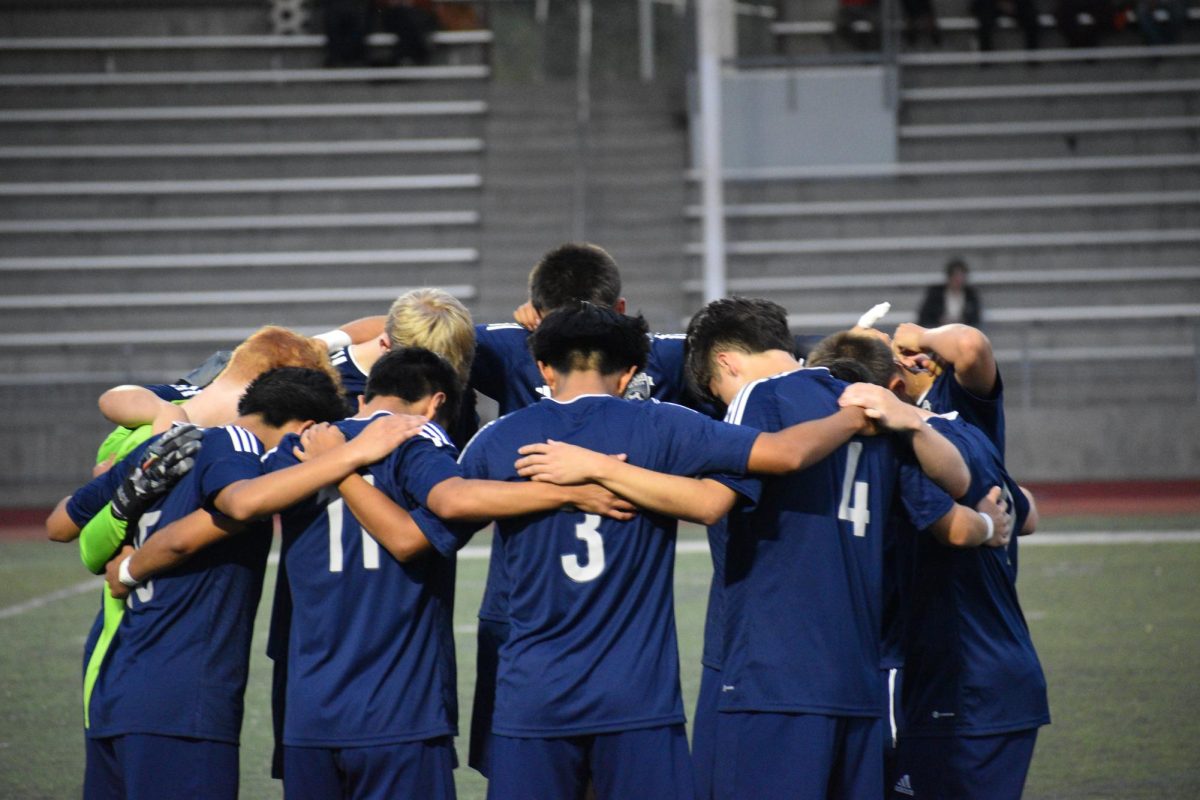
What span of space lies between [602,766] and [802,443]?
0.85 meters

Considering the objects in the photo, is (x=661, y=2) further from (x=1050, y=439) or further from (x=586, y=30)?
(x=1050, y=439)

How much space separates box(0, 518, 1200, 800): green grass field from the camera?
19.5ft

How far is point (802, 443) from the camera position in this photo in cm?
345

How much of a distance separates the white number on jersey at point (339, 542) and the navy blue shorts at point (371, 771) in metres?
0.42

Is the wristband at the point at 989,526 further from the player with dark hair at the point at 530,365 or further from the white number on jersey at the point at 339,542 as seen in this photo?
the white number on jersey at the point at 339,542

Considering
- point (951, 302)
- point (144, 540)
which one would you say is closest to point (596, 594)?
point (144, 540)

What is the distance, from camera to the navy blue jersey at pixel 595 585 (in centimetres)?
339

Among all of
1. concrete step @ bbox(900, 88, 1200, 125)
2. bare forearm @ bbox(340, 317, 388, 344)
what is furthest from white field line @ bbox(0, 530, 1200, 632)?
concrete step @ bbox(900, 88, 1200, 125)

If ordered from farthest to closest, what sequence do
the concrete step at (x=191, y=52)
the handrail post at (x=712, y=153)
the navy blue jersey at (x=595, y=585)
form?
the concrete step at (x=191, y=52) → the handrail post at (x=712, y=153) → the navy blue jersey at (x=595, y=585)

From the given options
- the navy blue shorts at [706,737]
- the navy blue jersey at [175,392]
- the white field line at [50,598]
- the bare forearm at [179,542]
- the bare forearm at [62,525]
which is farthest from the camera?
the white field line at [50,598]

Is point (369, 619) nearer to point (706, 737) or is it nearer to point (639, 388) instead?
point (706, 737)

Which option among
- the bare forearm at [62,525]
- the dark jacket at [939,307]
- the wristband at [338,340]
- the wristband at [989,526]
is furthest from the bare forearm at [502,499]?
the dark jacket at [939,307]

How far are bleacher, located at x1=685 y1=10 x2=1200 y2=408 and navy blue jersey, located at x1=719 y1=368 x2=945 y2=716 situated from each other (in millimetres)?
15047

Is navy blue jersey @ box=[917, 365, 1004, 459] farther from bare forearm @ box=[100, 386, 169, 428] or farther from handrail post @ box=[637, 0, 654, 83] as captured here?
handrail post @ box=[637, 0, 654, 83]
